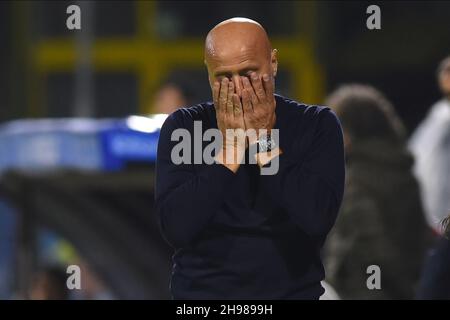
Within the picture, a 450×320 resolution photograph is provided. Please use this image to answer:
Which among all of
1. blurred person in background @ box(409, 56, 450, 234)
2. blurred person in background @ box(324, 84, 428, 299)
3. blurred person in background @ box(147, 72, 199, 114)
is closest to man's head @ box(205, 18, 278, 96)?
blurred person in background @ box(324, 84, 428, 299)

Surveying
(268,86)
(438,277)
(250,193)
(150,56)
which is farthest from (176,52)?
(268,86)

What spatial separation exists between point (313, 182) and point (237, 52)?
36 cm

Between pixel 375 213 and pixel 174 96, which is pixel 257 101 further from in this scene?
pixel 174 96

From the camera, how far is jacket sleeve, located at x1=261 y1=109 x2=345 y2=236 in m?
3.32

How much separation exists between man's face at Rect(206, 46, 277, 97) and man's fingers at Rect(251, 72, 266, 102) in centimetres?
2

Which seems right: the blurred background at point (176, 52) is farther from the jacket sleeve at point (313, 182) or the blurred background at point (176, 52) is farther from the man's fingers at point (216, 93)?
the man's fingers at point (216, 93)

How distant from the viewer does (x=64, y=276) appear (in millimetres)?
5781

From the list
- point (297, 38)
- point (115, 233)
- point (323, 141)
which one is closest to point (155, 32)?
point (297, 38)

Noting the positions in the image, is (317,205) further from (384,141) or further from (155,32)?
(155,32)

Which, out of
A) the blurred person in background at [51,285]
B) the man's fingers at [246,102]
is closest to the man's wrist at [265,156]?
the man's fingers at [246,102]

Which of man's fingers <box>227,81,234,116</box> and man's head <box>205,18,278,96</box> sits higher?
man's head <box>205,18,278,96</box>

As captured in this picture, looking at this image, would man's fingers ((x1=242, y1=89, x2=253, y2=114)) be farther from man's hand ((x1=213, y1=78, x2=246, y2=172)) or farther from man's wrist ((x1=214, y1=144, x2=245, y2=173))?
man's wrist ((x1=214, y1=144, x2=245, y2=173))

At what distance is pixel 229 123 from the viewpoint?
3266 mm

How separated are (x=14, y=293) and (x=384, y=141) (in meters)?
1.76
